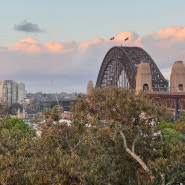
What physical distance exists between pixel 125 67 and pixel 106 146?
125 m

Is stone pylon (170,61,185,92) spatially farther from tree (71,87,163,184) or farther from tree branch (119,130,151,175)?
tree branch (119,130,151,175)

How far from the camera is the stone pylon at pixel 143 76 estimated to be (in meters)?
133

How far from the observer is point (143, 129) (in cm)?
2758

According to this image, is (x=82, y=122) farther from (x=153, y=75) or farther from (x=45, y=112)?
(x=153, y=75)

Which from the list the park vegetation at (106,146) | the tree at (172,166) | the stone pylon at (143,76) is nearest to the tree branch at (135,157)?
the park vegetation at (106,146)

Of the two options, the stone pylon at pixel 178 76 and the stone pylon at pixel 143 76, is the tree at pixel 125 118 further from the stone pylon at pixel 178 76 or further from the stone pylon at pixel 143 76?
the stone pylon at pixel 143 76

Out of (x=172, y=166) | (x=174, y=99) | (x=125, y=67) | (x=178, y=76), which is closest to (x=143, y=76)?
(x=178, y=76)

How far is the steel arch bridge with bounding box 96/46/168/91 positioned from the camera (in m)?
142

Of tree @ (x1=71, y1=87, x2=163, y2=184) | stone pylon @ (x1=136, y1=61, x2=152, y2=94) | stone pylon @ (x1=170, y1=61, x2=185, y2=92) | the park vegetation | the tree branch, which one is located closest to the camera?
the park vegetation

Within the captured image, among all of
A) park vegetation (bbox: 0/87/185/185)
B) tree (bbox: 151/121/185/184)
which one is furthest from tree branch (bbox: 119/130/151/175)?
tree (bbox: 151/121/185/184)

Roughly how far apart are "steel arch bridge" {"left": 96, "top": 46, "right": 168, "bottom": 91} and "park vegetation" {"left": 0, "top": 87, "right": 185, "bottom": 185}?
4087 inches

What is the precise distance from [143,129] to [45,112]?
5339 mm

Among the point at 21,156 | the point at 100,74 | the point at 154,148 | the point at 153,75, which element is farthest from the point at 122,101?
the point at 100,74

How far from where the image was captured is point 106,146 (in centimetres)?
2681
